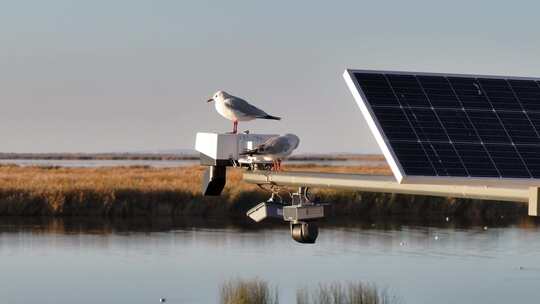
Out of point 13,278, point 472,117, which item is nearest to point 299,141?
point 472,117

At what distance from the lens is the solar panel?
1227 centimetres

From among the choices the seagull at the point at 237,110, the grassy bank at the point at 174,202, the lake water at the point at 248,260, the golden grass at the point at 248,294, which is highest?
the grassy bank at the point at 174,202

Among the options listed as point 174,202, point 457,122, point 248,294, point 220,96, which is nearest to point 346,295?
point 248,294

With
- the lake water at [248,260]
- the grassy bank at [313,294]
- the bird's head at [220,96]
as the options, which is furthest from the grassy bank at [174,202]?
the bird's head at [220,96]

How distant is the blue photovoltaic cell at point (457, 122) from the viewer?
40.5 ft

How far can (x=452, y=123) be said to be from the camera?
13047mm

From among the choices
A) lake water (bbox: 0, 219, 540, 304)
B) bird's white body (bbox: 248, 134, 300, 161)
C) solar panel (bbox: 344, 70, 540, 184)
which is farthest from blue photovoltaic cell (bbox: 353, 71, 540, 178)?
lake water (bbox: 0, 219, 540, 304)

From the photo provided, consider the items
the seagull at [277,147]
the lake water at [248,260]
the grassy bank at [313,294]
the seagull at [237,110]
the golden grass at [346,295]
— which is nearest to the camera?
the seagull at [277,147]

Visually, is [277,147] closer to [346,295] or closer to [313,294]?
[346,295]

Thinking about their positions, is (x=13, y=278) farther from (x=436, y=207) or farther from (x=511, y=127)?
(x=436, y=207)

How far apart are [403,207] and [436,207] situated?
5.52 feet

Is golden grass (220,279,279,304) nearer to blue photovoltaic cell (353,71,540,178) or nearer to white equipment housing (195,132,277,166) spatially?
white equipment housing (195,132,277,166)

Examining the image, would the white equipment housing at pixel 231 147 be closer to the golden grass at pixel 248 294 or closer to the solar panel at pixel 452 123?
the solar panel at pixel 452 123

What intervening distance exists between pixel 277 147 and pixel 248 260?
57.5ft
